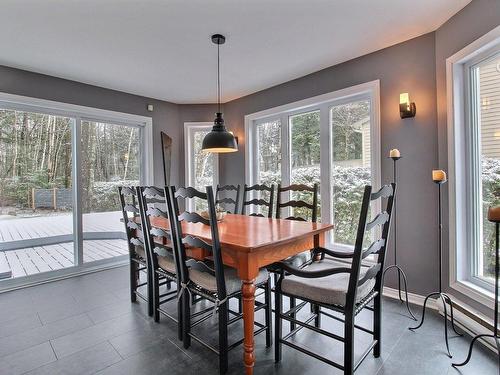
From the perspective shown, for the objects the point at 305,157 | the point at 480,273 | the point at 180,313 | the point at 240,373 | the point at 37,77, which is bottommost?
the point at 240,373

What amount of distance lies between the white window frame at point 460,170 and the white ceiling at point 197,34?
0.54 m

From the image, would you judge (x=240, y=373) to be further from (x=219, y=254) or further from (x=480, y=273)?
(x=480, y=273)

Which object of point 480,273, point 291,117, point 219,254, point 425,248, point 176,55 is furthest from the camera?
point 291,117

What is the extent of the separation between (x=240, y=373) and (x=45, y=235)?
3.24 metres

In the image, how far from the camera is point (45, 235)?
11.9 feet

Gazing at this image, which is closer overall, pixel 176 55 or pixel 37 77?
pixel 176 55

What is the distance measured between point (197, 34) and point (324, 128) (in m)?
1.80

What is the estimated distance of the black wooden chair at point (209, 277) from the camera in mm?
1725

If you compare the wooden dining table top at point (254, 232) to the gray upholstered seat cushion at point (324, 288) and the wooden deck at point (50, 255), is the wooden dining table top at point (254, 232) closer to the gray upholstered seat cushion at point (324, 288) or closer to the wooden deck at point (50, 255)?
the gray upholstered seat cushion at point (324, 288)

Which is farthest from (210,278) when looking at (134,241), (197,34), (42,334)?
(197,34)

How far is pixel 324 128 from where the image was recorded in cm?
345

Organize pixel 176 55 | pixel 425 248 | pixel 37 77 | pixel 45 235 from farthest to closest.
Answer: pixel 45 235
pixel 37 77
pixel 176 55
pixel 425 248

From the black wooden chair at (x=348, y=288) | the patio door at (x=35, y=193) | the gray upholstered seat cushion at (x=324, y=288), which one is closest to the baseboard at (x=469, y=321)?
the black wooden chair at (x=348, y=288)

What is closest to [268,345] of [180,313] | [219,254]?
[180,313]
